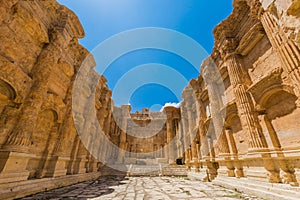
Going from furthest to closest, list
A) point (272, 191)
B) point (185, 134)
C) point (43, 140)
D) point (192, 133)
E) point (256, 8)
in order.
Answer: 1. point (185, 134)
2. point (192, 133)
3. point (43, 140)
4. point (256, 8)
5. point (272, 191)

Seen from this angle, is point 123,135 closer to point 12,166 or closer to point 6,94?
point 12,166

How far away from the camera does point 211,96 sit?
10.3 metres

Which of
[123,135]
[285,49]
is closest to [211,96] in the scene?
[285,49]

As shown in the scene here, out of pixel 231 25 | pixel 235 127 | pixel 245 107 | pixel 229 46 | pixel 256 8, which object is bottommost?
pixel 235 127

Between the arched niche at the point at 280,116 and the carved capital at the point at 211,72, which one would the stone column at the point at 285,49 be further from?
the carved capital at the point at 211,72

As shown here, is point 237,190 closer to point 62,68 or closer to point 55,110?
point 55,110

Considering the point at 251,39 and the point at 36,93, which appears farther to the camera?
the point at 251,39

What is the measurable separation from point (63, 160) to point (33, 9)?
7671mm

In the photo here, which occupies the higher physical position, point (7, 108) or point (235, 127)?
point (235, 127)

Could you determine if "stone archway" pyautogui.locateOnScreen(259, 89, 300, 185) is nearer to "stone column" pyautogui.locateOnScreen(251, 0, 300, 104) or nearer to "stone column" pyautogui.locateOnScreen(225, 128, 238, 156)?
"stone column" pyautogui.locateOnScreen(251, 0, 300, 104)

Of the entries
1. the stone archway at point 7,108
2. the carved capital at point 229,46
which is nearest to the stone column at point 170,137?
the carved capital at point 229,46

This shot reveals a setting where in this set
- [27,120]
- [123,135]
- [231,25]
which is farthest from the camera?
[123,135]

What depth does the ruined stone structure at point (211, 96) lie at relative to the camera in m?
4.72

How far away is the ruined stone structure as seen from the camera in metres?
4.72
